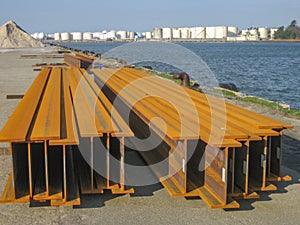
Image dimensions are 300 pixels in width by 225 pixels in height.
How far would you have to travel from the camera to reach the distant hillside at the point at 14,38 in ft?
325

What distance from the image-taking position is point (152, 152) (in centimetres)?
690

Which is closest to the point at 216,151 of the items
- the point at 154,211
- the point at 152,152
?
the point at 154,211

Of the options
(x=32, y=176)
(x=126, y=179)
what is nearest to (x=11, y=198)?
(x=32, y=176)

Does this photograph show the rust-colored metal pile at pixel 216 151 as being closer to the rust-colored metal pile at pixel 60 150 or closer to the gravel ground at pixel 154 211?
the gravel ground at pixel 154 211

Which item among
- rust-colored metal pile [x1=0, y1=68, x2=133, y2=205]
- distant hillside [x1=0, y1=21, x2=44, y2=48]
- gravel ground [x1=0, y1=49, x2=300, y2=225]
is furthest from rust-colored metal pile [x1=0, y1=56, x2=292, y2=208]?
distant hillside [x1=0, y1=21, x2=44, y2=48]

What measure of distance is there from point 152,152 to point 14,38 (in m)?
105

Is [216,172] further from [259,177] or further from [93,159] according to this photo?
[93,159]

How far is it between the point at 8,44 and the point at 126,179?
323 feet

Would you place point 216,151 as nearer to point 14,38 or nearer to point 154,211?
point 154,211

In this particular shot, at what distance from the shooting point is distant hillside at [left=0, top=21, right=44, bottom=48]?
3898 inches

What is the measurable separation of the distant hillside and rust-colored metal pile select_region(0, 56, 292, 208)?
9400 centimetres

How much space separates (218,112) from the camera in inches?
256

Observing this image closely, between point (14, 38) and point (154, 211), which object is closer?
point (154, 211)

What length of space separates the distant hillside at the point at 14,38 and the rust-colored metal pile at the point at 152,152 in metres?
94.0
